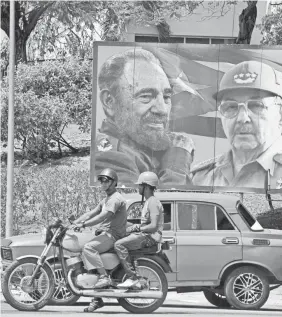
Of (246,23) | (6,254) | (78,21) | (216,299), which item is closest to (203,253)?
(216,299)

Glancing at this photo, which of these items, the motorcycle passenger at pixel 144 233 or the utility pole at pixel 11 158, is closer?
the motorcycle passenger at pixel 144 233

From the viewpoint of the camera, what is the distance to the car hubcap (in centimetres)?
1283

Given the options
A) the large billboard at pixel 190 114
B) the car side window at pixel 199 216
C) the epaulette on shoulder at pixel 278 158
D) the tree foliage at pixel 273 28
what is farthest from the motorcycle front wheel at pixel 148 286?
the tree foliage at pixel 273 28

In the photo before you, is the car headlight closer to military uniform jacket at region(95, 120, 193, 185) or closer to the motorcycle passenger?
the motorcycle passenger

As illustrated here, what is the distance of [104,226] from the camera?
11.5 m

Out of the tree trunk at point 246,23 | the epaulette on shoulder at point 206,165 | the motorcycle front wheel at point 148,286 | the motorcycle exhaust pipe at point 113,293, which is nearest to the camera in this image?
the motorcycle exhaust pipe at point 113,293

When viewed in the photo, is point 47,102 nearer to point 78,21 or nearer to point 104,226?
point 78,21

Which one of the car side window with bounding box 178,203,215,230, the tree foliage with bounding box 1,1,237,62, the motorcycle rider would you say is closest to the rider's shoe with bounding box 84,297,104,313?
the motorcycle rider

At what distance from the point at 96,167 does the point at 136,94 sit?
6.29 ft

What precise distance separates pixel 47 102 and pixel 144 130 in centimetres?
637

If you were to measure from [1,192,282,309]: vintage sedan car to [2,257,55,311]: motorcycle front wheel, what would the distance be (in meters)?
1.42

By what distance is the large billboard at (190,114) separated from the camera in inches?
812

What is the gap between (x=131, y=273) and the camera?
11.3m

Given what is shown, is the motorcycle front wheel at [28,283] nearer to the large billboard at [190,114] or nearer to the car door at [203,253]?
the car door at [203,253]
